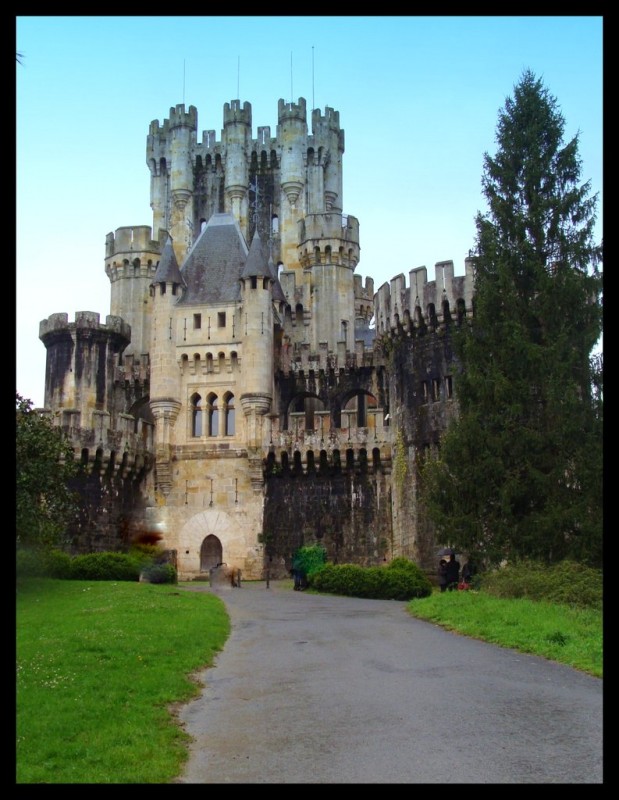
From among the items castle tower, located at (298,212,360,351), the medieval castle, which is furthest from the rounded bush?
castle tower, located at (298,212,360,351)

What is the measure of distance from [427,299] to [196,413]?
13.1 meters

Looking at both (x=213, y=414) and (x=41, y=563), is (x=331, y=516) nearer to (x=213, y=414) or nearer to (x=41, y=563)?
(x=213, y=414)

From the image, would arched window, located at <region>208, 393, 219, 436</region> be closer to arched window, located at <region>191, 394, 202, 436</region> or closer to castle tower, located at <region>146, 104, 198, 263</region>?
arched window, located at <region>191, 394, 202, 436</region>

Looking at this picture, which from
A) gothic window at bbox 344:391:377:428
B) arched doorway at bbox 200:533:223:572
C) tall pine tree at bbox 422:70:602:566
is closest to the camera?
tall pine tree at bbox 422:70:602:566

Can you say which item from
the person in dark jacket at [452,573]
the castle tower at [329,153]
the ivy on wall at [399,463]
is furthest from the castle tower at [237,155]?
the person in dark jacket at [452,573]

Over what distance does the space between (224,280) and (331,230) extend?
1238 cm

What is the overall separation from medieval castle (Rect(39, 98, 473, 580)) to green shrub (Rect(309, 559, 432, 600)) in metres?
6.39

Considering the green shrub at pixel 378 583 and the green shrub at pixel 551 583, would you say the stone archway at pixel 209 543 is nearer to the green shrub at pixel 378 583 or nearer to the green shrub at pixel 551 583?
the green shrub at pixel 378 583

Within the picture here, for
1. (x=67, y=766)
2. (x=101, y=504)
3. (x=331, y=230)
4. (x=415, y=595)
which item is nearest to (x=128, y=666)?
(x=67, y=766)

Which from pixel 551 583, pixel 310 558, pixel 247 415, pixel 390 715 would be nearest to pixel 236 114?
pixel 247 415

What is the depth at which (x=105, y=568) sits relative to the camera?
38.4 m

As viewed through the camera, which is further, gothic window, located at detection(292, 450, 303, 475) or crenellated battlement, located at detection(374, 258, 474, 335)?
gothic window, located at detection(292, 450, 303, 475)

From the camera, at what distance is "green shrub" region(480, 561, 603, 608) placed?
2411 cm

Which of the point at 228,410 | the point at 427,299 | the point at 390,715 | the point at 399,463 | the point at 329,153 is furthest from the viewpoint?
the point at 329,153
